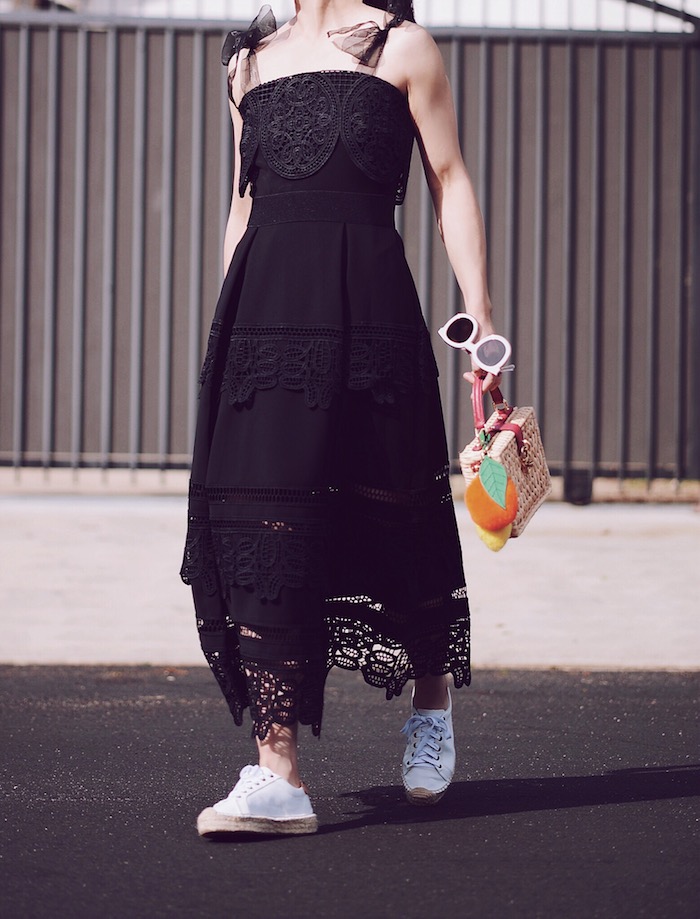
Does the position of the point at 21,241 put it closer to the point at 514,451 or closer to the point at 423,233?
the point at 423,233

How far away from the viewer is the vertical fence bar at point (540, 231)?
682 centimetres

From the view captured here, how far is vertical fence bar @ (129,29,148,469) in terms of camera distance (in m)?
6.84

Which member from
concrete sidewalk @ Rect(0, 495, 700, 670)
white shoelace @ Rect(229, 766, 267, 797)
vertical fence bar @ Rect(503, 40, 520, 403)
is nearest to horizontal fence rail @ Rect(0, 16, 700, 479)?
vertical fence bar @ Rect(503, 40, 520, 403)

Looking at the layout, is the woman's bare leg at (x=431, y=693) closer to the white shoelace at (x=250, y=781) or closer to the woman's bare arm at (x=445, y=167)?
the white shoelace at (x=250, y=781)

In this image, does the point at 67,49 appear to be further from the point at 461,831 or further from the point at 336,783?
the point at 461,831

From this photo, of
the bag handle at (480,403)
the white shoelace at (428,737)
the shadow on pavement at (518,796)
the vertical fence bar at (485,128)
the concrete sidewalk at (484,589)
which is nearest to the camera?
the bag handle at (480,403)

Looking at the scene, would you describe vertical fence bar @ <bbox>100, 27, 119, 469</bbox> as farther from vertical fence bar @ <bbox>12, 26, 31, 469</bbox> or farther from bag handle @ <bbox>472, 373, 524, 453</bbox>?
bag handle @ <bbox>472, 373, 524, 453</bbox>

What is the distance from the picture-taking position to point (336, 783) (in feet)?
13.7

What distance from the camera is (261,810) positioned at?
3.56m

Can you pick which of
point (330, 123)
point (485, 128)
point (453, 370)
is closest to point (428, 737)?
point (330, 123)

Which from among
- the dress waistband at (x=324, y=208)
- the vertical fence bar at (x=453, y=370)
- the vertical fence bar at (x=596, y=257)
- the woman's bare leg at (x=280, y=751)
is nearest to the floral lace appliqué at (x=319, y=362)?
the dress waistband at (x=324, y=208)

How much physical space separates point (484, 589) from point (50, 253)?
7.75 feet

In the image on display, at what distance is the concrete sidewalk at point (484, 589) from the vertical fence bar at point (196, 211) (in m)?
0.74

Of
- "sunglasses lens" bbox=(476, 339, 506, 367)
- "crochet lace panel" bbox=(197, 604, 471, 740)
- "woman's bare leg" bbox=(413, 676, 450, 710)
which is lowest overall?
"woman's bare leg" bbox=(413, 676, 450, 710)
